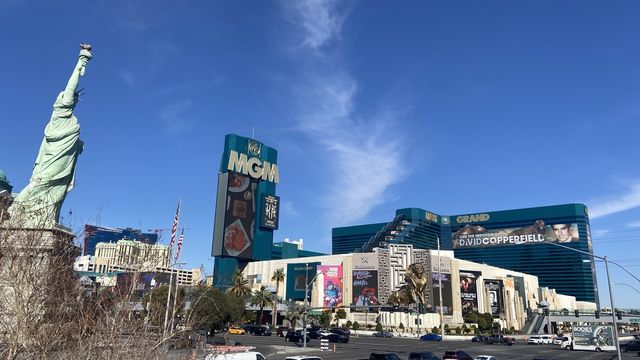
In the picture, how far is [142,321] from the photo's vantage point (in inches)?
478

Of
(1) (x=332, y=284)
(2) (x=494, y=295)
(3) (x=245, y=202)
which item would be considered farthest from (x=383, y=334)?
(3) (x=245, y=202)

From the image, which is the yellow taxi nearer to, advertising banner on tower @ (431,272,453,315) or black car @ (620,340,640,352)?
advertising banner on tower @ (431,272,453,315)

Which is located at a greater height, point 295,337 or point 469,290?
point 469,290

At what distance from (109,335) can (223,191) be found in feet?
393

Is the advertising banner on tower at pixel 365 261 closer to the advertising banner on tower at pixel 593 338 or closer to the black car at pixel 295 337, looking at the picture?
the black car at pixel 295 337

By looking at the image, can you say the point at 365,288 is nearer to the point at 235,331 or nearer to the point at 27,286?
the point at 235,331

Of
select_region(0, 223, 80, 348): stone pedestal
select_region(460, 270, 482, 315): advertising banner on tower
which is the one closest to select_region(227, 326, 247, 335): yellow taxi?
select_region(460, 270, 482, 315): advertising banner on tower

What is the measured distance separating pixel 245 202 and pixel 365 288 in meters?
44.1

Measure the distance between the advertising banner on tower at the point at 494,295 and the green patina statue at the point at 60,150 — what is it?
96.6 m

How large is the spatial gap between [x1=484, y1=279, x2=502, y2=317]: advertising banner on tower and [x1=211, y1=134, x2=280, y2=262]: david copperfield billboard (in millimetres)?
58032

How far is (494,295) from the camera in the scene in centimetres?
10994

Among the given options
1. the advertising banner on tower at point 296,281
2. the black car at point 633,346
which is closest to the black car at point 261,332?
the advertising banner on tower at point 296,281

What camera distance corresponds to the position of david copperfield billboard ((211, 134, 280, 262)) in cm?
12669

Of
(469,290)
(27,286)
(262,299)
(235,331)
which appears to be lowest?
(235,331)
